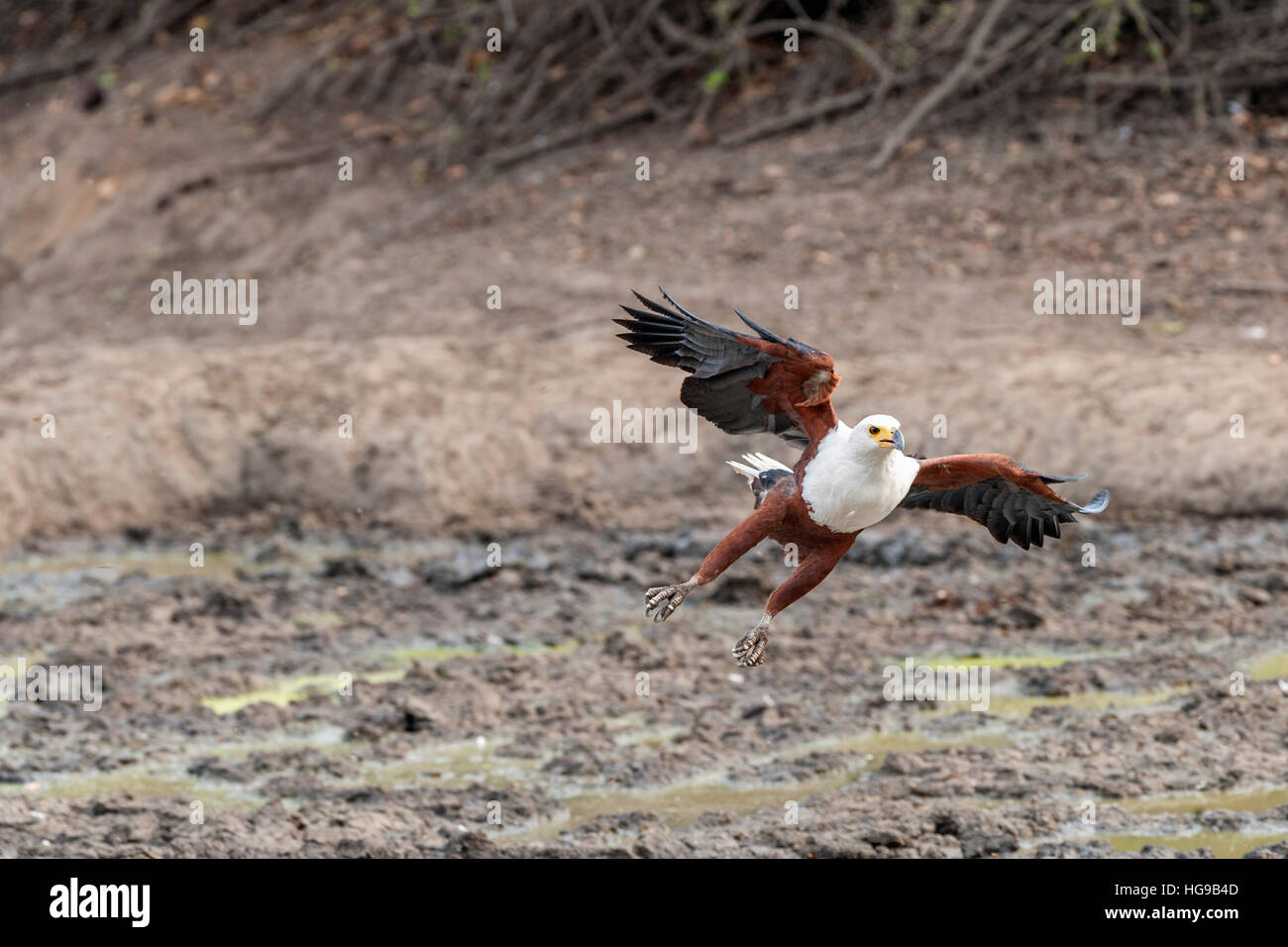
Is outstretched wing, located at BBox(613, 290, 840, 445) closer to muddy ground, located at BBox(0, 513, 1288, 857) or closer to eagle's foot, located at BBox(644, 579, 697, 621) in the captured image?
eagle's foot, located at BBox(644, 579, 697, 621)

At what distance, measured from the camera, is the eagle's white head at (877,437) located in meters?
4.42

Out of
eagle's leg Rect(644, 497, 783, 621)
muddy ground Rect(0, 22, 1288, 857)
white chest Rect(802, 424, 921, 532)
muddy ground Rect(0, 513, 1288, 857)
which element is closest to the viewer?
white chest Rect(802, 424, 921, 532)

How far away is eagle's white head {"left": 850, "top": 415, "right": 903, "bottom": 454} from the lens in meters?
4.42

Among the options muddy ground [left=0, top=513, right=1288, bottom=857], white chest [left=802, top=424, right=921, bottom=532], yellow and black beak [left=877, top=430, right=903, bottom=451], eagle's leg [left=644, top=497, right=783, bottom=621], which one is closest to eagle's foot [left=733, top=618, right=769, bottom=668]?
eagle's leg [left=644, top=497, right=783, bottom=621]

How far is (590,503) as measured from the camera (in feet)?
36.3

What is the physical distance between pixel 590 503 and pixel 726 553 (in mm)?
6432

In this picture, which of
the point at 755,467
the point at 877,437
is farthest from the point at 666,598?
the point at 877,437

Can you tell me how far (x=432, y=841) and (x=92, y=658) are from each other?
3.21m

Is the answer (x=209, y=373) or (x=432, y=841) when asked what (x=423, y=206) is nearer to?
(x=209, y=373)

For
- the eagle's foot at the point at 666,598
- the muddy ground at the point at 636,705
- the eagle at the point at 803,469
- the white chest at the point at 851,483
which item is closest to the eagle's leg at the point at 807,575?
the eagle at the point at 803,469

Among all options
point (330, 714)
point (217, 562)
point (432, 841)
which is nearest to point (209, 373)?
point (217, 562)

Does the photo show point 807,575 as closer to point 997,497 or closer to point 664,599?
point 664,599

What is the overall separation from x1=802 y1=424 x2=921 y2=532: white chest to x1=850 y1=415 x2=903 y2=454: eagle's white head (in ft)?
0.07

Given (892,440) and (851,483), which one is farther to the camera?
(851,483)
